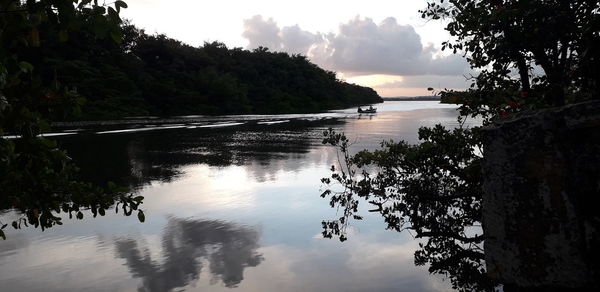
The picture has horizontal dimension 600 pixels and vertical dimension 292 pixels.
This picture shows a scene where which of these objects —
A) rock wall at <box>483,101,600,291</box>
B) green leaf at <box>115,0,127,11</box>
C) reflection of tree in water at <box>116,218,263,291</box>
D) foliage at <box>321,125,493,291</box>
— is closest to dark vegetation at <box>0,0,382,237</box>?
green leaf at <box>115,0,127,11</box>

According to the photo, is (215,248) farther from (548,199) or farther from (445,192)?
(548,199)

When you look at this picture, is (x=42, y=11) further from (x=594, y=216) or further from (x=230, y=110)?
(x=230, y=110)

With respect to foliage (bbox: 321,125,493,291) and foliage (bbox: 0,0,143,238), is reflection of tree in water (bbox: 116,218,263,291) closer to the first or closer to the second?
foliage (bbox: 321,125,493,291)

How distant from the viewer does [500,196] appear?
5027 millimetres

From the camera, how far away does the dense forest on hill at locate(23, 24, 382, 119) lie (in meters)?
65.6

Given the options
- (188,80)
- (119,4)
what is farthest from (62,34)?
(188,80)

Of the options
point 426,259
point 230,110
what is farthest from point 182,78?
point 426,259

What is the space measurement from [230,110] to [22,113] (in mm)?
92135

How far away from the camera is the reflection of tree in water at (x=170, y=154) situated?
21141 mm

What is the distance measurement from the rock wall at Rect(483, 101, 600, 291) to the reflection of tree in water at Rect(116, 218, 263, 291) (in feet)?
19.1

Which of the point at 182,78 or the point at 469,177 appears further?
the point at 182,78

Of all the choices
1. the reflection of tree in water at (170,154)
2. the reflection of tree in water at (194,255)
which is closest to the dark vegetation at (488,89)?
the reflection of tree in water at (194,255)

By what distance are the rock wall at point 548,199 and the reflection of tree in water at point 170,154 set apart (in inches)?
618

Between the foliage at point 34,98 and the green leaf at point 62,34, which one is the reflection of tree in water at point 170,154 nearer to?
the foliage at point 34,98
